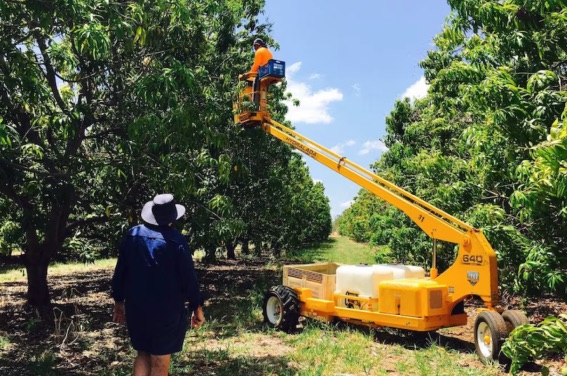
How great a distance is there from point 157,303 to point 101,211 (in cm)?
786

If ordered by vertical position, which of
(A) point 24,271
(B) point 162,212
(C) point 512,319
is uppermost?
(B) point 162,212

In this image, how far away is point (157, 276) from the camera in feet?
13.4

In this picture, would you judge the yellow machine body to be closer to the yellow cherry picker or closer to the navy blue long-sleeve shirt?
the yellow cherry picker

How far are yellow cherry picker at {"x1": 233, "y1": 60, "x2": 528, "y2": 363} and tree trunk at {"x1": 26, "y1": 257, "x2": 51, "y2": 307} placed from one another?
4729 mm

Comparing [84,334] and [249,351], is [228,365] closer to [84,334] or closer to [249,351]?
[249,351]

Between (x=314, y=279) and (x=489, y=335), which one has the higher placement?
(x=314, y=279)

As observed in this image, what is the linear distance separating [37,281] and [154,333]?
711 cm

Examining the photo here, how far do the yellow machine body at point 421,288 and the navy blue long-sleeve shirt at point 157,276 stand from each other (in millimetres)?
3739

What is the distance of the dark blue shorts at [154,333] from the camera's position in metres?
4.01

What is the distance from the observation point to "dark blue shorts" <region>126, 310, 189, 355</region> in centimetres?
401

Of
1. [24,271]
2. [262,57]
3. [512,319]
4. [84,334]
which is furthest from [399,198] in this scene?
[24,271]

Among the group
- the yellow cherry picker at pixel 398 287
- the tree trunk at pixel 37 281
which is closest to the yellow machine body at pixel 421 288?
the yellow cherry picker at pixel 398 287

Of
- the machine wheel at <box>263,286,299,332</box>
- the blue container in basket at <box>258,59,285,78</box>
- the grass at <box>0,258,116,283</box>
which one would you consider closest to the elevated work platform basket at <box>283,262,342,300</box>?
the machine wheel at <box>263,286,299,332</box>

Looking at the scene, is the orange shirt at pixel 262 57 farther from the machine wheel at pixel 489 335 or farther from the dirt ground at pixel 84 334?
the machine wheel at pixel 489 335
